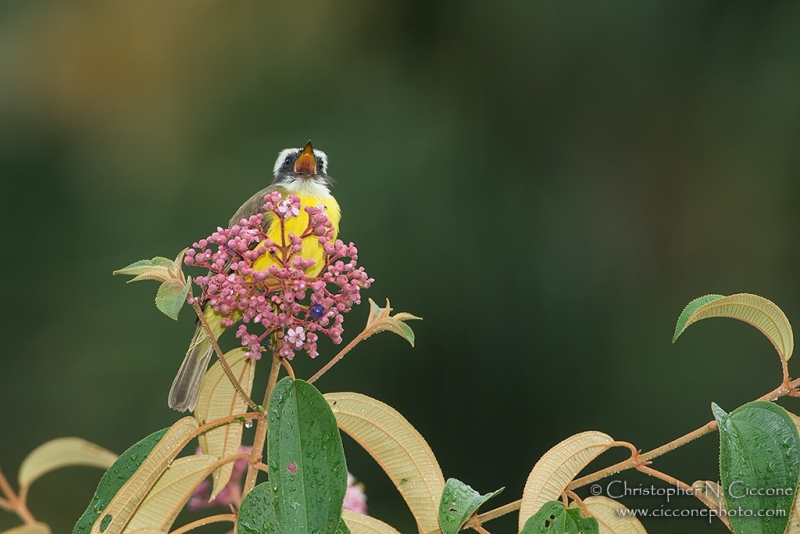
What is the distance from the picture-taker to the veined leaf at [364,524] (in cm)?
139

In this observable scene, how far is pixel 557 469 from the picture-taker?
4.40 feet

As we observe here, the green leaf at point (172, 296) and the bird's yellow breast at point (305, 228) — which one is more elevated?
the bird's yellow breast at point (305, 228)

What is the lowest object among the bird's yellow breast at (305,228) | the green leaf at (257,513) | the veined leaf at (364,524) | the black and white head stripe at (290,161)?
the veined leaf at (364,524)

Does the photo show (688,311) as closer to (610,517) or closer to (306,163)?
(610,517)

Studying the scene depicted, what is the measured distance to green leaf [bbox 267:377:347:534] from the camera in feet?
3.85

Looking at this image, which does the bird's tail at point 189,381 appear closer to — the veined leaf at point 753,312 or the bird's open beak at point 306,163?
the bird's open beak at point 306,163

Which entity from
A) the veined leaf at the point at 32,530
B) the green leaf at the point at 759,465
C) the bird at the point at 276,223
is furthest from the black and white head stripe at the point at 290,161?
the green leaf at the point at 759,465

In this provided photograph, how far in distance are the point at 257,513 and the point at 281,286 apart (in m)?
0.35

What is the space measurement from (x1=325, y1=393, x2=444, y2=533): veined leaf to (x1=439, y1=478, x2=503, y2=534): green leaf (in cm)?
14

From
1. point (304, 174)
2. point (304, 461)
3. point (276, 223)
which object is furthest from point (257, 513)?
point (304, 174)

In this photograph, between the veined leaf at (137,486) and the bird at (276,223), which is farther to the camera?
the bird at (276,223)

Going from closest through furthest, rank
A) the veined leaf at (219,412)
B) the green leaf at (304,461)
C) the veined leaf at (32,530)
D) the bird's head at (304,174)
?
Result: the green leaf at (304,461)
the veined leaf at (219,412)
the veined leaf at (32,530)
the bird's head at (304,174)

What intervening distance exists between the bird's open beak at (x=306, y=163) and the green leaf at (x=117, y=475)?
193 centimetres

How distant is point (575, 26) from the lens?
A: 663 cm
